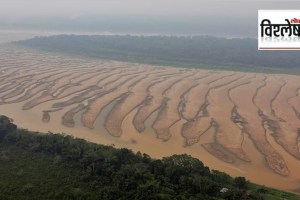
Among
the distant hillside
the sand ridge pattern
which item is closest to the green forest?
the sand ridge pattern

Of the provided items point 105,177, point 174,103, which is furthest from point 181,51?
point 105,177

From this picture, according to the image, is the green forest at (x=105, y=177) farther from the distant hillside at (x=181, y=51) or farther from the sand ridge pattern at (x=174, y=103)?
the distant hillside at (x=181, y=51)

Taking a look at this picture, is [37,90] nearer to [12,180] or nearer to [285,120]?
[12,180]

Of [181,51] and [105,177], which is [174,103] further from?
[181,51]

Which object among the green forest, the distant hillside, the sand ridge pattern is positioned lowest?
the green forest

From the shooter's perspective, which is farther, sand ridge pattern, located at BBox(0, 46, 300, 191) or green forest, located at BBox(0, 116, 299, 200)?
sand ridge pattern, located at BBox(0, 46, 300, 191)

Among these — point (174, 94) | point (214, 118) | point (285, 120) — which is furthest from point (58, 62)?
point (285, 120)

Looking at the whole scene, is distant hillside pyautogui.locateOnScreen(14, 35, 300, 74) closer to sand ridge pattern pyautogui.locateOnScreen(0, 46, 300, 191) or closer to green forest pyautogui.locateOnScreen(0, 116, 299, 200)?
sand ridge pattern pyautogui.locateOnScreen(0, 46, 300, 191)
